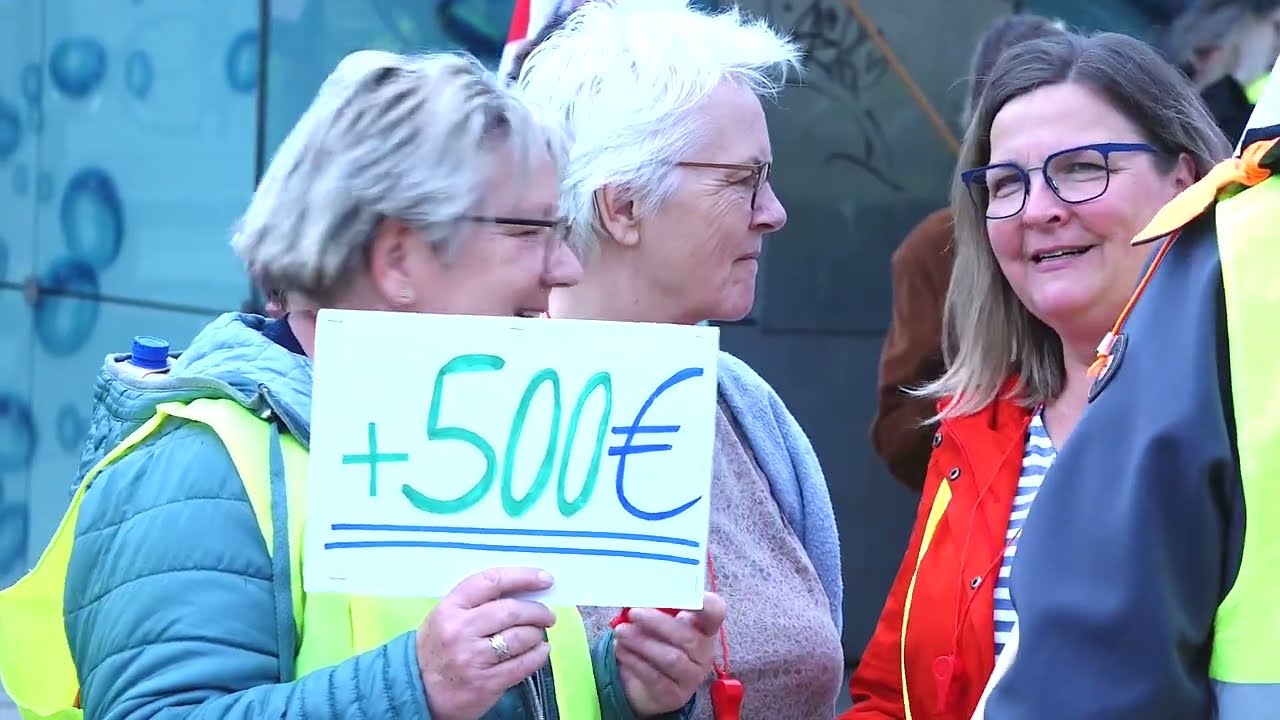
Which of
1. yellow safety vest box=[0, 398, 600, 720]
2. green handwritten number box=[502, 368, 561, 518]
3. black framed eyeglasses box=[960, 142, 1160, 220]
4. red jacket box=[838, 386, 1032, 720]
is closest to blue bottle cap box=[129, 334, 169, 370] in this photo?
yellow safety vest box=[0, 398, 600, 720]

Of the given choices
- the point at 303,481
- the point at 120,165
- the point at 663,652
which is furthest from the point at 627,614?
the point at 120,165

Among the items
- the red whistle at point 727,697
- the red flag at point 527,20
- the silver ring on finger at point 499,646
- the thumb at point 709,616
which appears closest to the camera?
the silver ring on finger at point 499,646

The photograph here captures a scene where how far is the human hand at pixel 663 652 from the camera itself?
6.48 ft

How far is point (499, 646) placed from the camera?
66.2 inches

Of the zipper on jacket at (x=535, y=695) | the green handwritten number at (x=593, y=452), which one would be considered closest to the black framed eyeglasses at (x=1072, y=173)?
the green handwritten number at (x=593, y=452)

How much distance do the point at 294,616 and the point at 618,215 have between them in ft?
3.14

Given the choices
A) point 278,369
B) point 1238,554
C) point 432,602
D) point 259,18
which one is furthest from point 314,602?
point 259,18

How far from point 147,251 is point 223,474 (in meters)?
4.30

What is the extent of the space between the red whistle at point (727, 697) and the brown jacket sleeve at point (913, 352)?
4.89ft

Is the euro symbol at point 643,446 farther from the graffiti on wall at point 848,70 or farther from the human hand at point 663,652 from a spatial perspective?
the graffiti on wall at point 848,70

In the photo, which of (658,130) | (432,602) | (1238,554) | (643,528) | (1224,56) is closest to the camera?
(1238,554)

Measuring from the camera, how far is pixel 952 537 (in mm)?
2547

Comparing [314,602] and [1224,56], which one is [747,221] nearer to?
[314,602]

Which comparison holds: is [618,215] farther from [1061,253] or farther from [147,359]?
[147,359]
